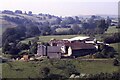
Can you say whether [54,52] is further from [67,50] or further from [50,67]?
[50,67]

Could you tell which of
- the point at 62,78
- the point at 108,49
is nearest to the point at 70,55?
the point at 108,49

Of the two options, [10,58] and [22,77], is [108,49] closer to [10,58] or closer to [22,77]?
[10,58]

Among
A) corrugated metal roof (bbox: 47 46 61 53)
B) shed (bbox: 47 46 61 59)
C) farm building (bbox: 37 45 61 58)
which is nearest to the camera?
shed (bbox: 47 46 61 59)

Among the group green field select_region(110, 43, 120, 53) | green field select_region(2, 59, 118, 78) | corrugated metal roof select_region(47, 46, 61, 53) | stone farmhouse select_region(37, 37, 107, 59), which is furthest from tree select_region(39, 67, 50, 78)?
green field select_region(110, 43, 120, 53)

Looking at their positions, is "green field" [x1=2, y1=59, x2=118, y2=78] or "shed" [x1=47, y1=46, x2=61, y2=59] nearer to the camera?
"green field" [x1=2, y1=59, x2=118, y2=78]

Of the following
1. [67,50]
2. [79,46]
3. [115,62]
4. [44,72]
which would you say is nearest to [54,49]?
[67,50]

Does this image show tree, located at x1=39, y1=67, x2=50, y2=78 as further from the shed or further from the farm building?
the farm building

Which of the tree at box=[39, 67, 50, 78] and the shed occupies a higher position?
the shed

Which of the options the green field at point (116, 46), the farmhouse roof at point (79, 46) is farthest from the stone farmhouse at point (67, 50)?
the green field at point (116, 46)
